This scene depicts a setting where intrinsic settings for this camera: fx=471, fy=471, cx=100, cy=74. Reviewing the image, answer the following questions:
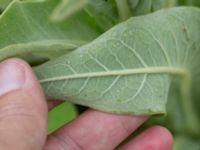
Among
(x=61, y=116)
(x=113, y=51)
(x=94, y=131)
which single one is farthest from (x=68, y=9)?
(x=61, y=116)

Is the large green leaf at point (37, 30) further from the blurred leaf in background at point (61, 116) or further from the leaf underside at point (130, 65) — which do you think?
the blurred leaf in background at point (61, 116)

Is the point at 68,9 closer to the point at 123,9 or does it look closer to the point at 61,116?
the point at 123,9

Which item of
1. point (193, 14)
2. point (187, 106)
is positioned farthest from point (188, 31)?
point (187, 106)

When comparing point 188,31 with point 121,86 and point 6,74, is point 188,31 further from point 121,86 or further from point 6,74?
Answer: point 6,74

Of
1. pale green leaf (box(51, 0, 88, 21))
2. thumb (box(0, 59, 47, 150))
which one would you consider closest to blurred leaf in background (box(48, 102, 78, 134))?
thumb (box(0, 59, 47, 150))

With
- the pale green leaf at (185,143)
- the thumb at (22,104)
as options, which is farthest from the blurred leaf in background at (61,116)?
the thumb at (22,104)

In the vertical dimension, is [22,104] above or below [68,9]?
below
